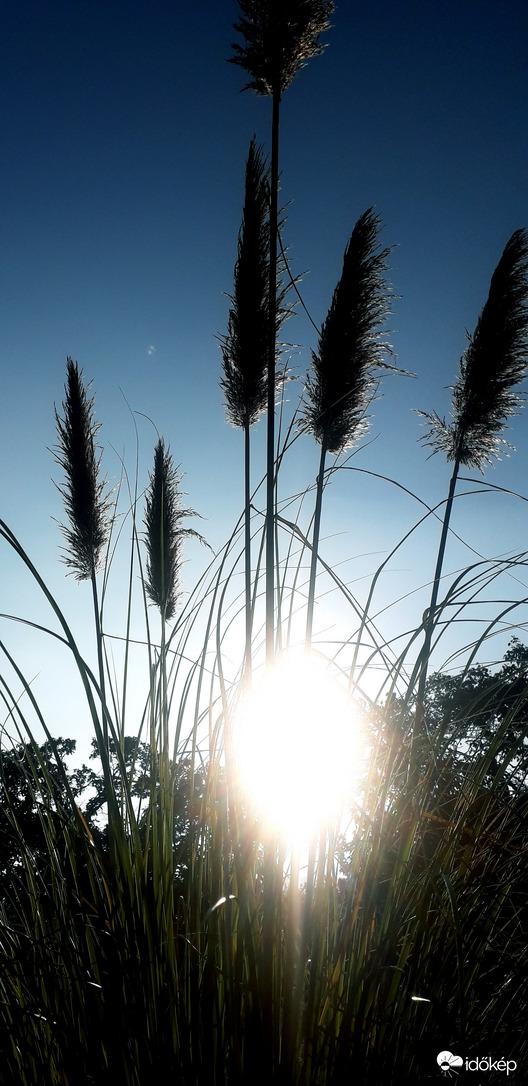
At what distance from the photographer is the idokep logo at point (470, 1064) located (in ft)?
2.59

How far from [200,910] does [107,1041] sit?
20 cm

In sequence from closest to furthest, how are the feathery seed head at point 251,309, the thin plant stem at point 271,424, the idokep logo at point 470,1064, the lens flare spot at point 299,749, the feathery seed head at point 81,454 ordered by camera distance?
the idokep logo at point 470,1064 < the lens flare spot at point 299,749 < the thin plant stem at point 271,424 < the feathery seed head at point 251,309 < the feathery seed head at point 81,454

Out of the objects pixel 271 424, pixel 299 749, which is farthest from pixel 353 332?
pixel 299 749

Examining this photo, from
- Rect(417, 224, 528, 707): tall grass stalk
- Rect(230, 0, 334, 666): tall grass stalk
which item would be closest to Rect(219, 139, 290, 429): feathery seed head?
Rect(230, 0, 334, 666): tall grass stalk

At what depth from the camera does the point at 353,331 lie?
8.64 ft

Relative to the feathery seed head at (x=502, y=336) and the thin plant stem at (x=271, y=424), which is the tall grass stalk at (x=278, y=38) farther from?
the feathery seed head at (x=502, y=336)

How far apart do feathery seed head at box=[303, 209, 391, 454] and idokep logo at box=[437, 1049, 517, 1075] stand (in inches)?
83.5

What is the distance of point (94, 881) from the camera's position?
955mm

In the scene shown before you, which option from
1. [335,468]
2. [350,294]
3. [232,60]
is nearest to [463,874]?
[335,468]

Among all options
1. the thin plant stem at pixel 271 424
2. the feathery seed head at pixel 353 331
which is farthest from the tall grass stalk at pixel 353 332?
the thin plant stem at pixel 271 424

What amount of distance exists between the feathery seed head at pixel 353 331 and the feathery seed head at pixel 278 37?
0.69 metres

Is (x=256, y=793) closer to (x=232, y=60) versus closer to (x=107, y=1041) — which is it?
(x=107, y=1041)

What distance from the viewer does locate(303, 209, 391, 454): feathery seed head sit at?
8.50 feet

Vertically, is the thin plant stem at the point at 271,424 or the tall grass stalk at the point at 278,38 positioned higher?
the tall grass stalk at the point at 278,38
